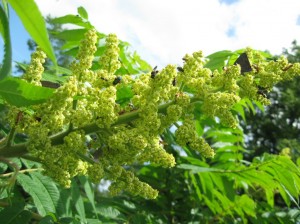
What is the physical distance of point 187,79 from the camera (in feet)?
6.91

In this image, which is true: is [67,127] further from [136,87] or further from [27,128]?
[136,87]

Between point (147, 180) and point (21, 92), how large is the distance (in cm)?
319

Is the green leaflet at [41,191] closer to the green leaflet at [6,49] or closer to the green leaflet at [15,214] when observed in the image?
the green leaflet at [15,214]

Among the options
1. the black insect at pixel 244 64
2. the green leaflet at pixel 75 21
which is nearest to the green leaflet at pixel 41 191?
the green leaflet at pixel 75 21

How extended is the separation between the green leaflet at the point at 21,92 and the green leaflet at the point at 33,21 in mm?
249

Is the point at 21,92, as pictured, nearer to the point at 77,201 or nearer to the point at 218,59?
the point at 77,201

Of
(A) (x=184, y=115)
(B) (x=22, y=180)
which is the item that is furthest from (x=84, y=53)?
(B) (x=22, y=180)

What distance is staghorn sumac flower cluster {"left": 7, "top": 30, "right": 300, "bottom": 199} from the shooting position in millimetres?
1865

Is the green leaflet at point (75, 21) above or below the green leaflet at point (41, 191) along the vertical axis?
above

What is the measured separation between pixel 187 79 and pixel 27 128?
2.60 feet

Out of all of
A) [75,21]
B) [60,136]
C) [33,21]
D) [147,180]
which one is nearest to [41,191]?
[60,136]

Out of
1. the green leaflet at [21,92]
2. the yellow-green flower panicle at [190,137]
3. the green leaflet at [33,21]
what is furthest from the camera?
the yellow-green flower panicle at [190,137]

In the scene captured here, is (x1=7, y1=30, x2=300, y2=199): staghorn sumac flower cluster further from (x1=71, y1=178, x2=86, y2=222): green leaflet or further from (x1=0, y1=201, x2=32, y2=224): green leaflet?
(x1=71, y1=178, x2=86, y2=222): green leaflet

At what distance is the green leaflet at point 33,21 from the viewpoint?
1.27m
